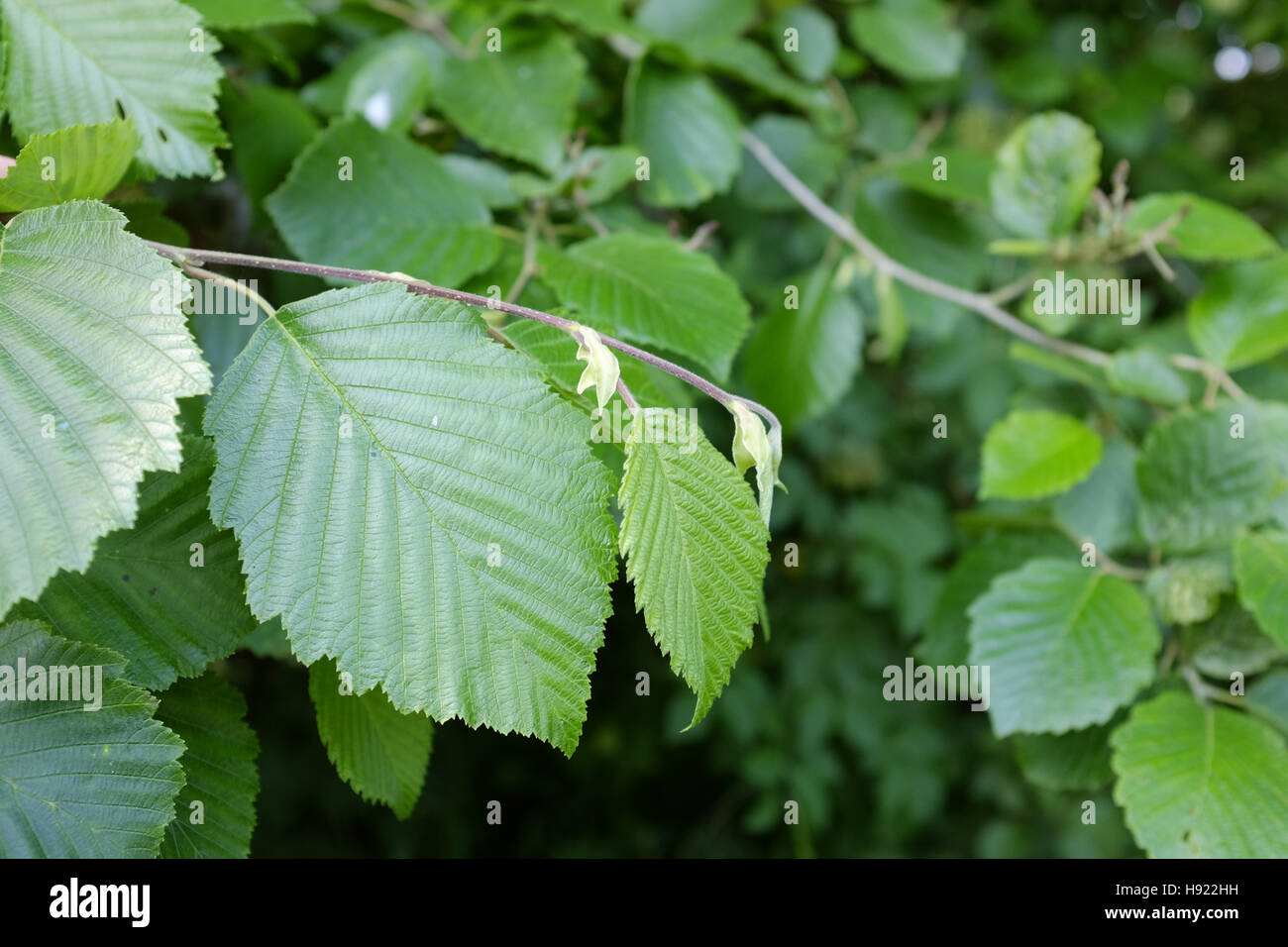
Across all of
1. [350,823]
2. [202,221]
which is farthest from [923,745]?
[202,221]

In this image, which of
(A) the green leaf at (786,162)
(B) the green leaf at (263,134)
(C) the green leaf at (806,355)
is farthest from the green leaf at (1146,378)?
(B) the green leaf at (263,134)

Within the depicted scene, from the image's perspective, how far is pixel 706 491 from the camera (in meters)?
0.65

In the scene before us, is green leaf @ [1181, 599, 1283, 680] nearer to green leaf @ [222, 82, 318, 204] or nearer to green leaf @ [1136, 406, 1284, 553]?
green leaf @ [1136, 406, 1284, 553]

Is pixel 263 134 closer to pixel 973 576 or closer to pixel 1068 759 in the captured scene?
pixel 973 576

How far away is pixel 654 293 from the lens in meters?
0.95

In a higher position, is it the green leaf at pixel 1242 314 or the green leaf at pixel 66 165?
the green leaf at pixel 1242 314

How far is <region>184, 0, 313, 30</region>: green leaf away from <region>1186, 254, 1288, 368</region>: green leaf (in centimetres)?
131

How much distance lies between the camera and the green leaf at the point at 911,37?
1.62 m

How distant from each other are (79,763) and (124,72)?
0.63 m

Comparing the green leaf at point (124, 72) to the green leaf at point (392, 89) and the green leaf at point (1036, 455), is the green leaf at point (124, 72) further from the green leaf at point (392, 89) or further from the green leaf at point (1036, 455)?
the green leaf at point (1036, 455)

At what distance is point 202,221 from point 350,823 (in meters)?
1.94

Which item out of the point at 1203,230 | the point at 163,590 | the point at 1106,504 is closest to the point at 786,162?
the point at 1203,230

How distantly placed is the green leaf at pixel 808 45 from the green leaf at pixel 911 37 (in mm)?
84

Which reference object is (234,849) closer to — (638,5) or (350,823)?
(638,5)
